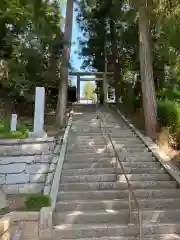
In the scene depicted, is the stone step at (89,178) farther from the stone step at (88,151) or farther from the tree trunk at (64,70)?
the tree trunk at (64,70)

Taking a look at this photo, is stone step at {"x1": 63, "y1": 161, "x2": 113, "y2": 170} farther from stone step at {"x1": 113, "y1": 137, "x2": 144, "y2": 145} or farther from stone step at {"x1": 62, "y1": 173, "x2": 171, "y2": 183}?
stone step at {"x1": 113, "y1": 137, "x2": 144, "y2": 145}

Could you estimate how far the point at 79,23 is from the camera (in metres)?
22.8

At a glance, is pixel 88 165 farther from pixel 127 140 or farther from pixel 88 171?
pixel 127 140

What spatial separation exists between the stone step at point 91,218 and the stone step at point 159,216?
247mm

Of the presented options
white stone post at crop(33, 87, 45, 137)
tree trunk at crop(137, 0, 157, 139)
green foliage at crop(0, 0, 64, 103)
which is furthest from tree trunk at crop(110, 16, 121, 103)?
white stone post at crop(33, 87, 45, 137)

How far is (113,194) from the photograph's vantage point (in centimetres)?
769

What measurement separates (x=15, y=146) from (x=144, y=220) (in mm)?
4889

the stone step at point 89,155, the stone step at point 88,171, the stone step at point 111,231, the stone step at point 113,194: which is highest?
the stone step at point 89,155

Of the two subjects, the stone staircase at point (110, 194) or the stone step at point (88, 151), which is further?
the stone step at point (88, 151)

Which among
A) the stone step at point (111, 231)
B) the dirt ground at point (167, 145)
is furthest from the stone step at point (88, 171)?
the stone step at point (111, 231)

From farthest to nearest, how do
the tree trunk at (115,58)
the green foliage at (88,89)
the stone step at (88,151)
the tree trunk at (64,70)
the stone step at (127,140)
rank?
the green foliage at (88,89)
the tree trunk at (115,58)
the tree trunk at (64,70)
the stone step at (127,140)
the stone step at (88,151)

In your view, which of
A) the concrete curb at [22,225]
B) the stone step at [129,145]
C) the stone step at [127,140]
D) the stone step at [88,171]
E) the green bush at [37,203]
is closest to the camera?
the concrete curb at [22,225]

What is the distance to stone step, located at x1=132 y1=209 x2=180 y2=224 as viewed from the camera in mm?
6488

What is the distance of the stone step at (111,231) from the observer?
19.8ft
